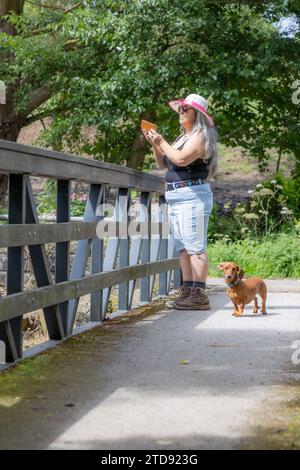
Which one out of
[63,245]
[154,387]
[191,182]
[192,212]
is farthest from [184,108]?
[154,387]

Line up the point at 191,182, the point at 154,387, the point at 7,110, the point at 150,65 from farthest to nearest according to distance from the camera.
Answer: the point at 7,110
the point at 150,65
the point at 191,182
the point at 154,387

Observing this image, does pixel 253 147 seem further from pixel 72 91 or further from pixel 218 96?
pixel 72 91

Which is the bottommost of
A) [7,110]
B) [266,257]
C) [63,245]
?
[266,257]

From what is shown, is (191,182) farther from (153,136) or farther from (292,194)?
(292,194)

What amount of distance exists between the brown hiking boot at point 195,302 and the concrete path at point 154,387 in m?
0.74

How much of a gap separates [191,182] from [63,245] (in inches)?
75.9

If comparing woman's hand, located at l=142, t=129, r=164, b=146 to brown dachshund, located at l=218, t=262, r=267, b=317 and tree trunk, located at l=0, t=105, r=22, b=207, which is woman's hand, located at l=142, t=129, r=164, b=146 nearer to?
brown dachshund, located at l=218, t=262, r=267, b=317

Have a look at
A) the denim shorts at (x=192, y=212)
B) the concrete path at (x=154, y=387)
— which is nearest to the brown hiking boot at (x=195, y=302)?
the denim shorts at (x=192, y=212)

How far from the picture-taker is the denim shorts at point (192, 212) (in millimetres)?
7961

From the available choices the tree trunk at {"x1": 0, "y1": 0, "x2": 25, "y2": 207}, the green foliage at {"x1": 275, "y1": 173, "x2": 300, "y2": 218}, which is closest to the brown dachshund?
the green foliage at {"x1": 275, "y1": 173, "x2": 300, "y2": 218}

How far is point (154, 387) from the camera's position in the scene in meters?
4.82

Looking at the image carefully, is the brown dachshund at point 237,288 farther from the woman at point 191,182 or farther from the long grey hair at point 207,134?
the long grey hair at point 207,134

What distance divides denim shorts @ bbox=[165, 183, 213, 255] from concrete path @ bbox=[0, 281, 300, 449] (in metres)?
0.93

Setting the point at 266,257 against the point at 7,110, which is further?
the point at 7,110
